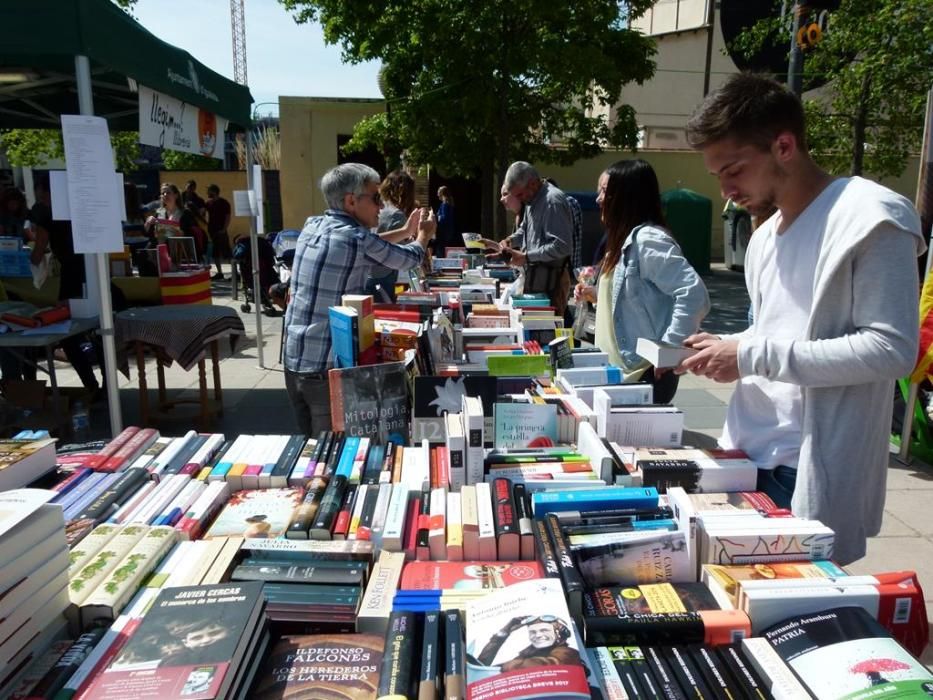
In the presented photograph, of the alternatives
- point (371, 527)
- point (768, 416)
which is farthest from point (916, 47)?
point (371, 527)

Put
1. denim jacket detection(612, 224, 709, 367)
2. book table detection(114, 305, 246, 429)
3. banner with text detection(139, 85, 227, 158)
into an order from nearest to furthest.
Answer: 1. denim jacket detection(612, 224, 709, 367)
2. banner with text detection(139, 85, 227, 158)
3. book table detection(114, 305, 246, 429)

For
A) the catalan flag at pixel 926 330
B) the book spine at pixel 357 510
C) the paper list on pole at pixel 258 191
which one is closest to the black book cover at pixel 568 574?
the book spine at pixel 357 510

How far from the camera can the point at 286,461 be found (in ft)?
6.37

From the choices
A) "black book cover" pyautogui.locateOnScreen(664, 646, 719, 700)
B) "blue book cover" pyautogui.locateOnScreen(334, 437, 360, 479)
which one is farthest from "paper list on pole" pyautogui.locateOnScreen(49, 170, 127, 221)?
"black book cover" pyautogui.locateOnScreen(664, 646, 719, 700)

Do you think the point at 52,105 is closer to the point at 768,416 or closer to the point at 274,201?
the point at 768,416

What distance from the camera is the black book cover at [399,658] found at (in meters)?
1.09

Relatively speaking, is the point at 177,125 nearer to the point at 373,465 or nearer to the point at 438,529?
the point at 373,465

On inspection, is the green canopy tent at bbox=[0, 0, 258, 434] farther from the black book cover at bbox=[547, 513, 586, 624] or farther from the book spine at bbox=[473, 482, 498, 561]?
the black book cover at bbox=[547, 513, 586, 624]

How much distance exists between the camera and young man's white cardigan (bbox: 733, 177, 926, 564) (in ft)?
4.65

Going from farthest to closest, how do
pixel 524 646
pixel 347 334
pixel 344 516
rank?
pixel 347 334, pixel 344 516, pixel 524 646

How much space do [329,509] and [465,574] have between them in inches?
15.6

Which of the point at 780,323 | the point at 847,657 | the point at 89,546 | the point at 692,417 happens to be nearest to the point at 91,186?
the point at 89,546

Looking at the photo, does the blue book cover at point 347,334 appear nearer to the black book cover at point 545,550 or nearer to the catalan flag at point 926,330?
the black book cover at point 545,550

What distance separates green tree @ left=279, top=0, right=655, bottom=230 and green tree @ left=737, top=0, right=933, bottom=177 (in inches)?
87.1
